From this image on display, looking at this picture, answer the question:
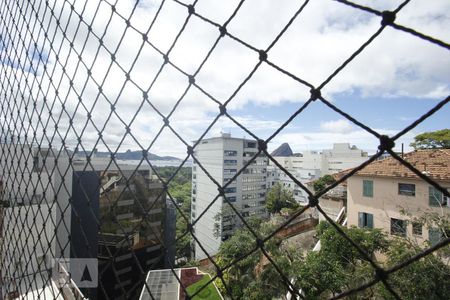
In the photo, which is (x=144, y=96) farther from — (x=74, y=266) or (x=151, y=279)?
(x=74, y=266)

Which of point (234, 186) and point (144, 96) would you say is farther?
point (234, 186)

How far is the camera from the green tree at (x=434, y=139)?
30.0 ft

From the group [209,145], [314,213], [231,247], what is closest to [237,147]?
Result: [209,145]

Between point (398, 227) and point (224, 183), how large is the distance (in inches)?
446

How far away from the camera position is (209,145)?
17.2 metres

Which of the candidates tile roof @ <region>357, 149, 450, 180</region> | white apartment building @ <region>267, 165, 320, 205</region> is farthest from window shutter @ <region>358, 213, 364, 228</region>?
white apartment building @ <region>267, 165, 320, 205</region>

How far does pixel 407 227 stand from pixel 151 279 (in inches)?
182

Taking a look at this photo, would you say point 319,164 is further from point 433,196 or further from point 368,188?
point 433,196

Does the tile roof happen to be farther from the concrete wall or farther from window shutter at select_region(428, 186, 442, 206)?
window shutter at select_region(428, 186, 442, 206)

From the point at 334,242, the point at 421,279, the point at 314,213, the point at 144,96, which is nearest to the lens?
the point at 144,96

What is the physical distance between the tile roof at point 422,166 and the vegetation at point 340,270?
124 centimetres

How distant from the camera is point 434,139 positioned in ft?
31.5

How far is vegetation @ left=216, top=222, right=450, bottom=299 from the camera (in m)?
2.88

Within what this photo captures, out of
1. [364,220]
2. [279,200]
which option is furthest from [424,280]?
[279,200]
